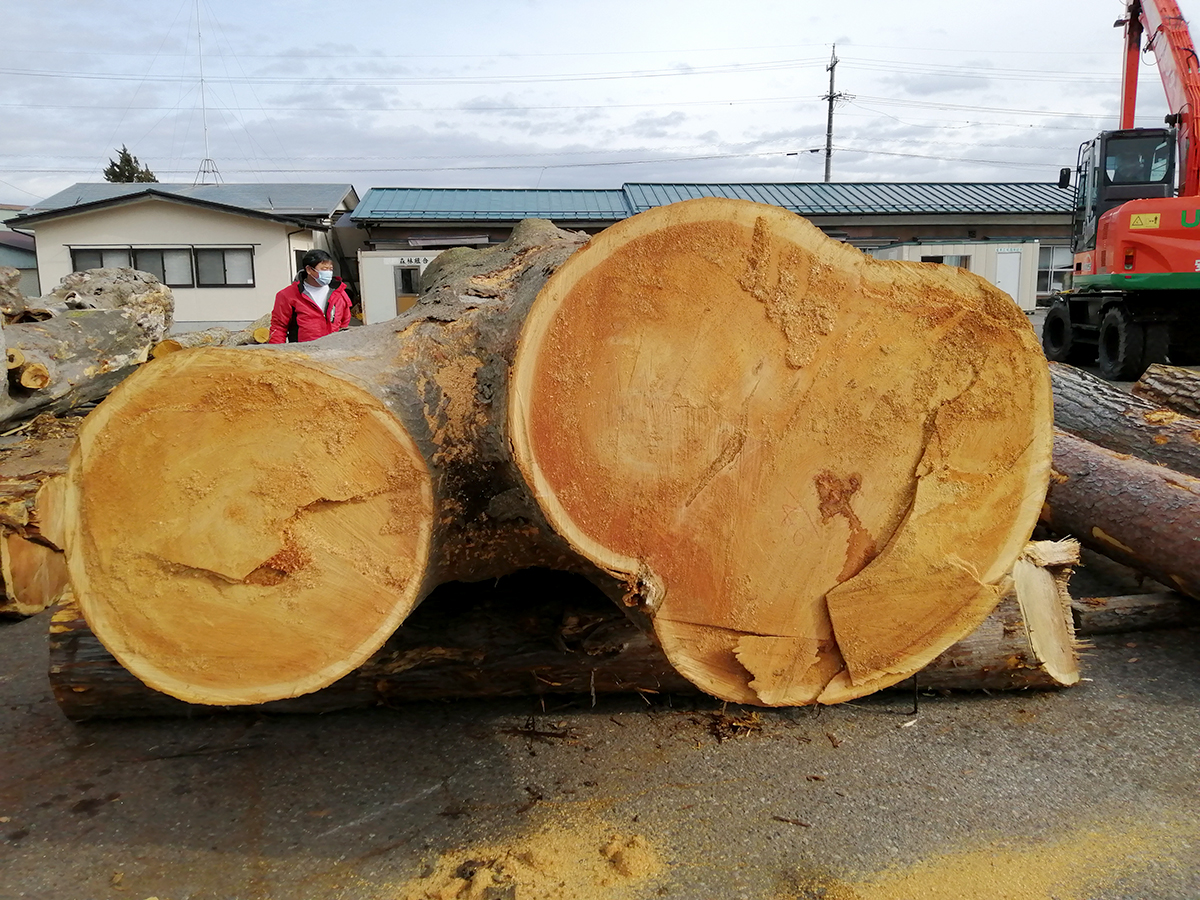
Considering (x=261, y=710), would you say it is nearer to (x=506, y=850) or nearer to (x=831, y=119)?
(x=506, y=850)

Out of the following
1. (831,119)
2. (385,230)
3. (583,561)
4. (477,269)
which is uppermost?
(831,119)

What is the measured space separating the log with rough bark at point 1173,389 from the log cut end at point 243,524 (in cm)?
538

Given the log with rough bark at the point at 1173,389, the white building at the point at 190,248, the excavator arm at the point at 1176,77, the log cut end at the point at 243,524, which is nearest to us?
the log cut end at the point at 243,524

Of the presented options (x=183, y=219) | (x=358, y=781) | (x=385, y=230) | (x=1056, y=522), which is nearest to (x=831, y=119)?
(x=385, y=230)

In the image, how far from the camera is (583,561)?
181 cm

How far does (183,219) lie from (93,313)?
11424 millimetres

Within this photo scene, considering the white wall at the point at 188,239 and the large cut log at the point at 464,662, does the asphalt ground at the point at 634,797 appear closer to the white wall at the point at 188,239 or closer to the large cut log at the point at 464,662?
the large cut log at the point at 464,662

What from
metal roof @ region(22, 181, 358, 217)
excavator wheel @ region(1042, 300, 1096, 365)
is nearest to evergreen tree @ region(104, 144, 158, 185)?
metal roof @ region(22, 181, 358, 217)

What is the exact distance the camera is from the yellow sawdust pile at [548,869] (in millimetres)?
1991

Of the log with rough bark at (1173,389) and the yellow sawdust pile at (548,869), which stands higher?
the log with rough bark at (1173,389)

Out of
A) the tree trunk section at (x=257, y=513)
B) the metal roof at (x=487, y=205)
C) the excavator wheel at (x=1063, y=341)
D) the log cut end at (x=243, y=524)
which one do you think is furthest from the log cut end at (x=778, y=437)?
the metal roof at (x=487, y=205)

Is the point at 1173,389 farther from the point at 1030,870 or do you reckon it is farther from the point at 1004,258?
the point at 1004,258

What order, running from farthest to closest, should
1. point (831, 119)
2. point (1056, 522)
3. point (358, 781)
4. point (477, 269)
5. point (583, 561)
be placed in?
1. point (831, 119)
2. point (1056, 522)
3. point (477, 269)
4. point (358, 781)
5. point (583, 561)

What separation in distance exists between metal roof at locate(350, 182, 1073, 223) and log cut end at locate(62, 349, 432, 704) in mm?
18257
